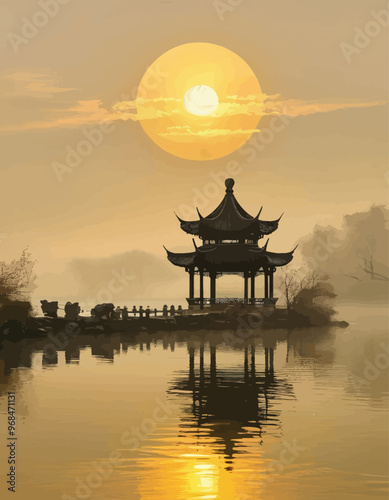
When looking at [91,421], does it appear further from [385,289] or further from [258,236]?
[385,289]

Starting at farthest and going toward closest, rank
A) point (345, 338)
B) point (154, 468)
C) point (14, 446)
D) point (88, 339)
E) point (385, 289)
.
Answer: point (385, 289) → point (345, 338) → point (88, 339) → point (14, 446) → point (154, 468)

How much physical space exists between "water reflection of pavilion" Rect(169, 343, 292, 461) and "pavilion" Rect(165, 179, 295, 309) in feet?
112

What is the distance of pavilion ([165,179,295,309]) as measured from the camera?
8281 cm

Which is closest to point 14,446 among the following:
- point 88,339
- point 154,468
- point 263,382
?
point 154,468

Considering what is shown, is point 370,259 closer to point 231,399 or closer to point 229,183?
point 229,183

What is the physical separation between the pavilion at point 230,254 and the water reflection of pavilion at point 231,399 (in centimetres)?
3429

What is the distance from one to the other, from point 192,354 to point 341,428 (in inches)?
992

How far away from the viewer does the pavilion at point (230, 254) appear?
272 feet

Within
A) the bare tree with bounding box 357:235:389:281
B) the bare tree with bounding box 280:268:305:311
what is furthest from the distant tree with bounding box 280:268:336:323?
the bare tree with bounding box 357:235:389:281

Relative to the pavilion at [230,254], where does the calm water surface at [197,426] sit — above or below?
below

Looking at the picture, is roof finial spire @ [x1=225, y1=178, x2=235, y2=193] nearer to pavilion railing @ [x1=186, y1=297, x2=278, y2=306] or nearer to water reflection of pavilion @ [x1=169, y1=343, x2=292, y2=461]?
pavilion railing @ [x1=186, y1=297, x2=278, y2=306]

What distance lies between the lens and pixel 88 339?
6362 centimetres

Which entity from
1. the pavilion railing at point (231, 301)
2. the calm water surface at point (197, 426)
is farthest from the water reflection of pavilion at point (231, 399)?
the pavilion railing at point (231, 301)

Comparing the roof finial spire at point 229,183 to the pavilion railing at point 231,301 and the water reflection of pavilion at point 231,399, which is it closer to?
the pavilion railing at point 231,301
